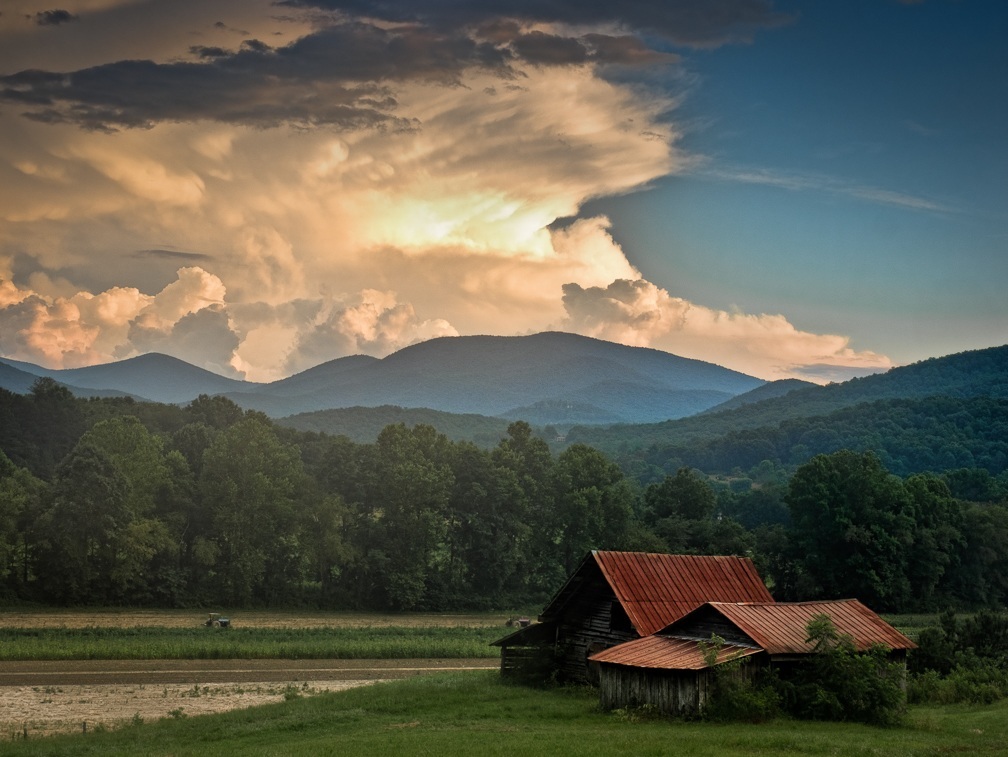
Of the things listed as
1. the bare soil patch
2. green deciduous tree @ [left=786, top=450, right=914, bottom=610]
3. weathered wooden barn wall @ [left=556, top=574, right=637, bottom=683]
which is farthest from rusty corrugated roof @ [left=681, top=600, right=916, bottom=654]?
green deciduous tree @ [left=786, top=450, right=914, bottom=610]

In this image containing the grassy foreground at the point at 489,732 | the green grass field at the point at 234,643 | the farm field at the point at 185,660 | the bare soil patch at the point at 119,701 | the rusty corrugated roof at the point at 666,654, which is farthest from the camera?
the green grass field at the point at 234,643

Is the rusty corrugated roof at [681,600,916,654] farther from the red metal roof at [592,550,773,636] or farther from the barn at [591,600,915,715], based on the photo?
the red metal roof at [592,550,773,636]

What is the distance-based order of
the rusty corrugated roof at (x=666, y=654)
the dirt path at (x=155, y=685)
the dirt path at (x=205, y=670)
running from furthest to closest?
the dirt path at (x=205, y=670)
the dirt path at (x=155, y=685)
the rusty corrugated roof at (x=666, y=654)

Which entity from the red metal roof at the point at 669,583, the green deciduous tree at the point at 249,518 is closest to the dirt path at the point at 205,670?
the red metal roof at the point at 669,583

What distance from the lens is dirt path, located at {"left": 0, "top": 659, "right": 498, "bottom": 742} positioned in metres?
35.2

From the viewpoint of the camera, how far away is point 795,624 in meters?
34.6

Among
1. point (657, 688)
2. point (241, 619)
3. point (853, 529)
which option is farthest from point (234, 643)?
point (853, 529)

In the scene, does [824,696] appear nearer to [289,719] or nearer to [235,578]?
[289,719]

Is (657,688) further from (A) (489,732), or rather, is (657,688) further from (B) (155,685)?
(B) (155,685)

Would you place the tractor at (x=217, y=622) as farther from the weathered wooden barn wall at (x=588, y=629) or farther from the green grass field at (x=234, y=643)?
the weathered wooden barn wall at (x=588, y=629)

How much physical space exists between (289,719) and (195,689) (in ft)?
37.4

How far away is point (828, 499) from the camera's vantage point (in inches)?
3113

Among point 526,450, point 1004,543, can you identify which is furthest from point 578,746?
point 1004,543

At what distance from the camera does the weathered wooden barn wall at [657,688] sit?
31.0 meters
